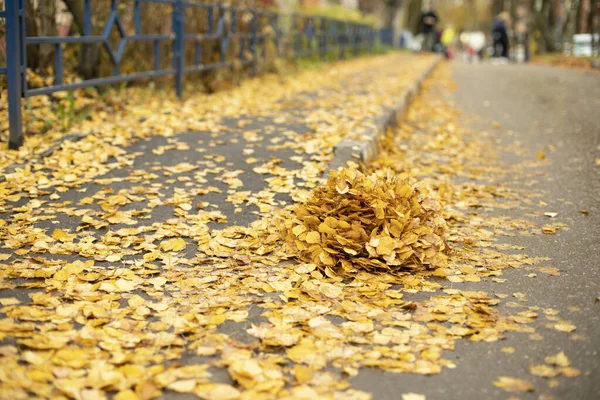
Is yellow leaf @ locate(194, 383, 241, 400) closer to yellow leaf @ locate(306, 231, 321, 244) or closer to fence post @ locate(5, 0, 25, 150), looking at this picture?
yellow leaf @ locate(306, 231, 321, 244)

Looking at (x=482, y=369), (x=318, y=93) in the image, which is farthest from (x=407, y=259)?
(x=318, y=93)

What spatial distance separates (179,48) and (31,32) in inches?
103

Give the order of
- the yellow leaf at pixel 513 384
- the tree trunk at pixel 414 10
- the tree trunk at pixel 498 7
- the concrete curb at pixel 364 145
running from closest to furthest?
the yellow leaf at pixel 513 384
the concrete curb at pixel 364 145
the tree trunk at pixel 498 7
the tree trunk at pixel 414 10

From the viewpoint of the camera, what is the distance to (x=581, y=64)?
22531mm

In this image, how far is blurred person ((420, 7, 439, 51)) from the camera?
32.8m

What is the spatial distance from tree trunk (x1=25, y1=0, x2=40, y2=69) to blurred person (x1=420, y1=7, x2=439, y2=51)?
2651 centimetres

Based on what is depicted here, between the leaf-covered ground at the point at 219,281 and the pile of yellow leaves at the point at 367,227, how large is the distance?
65 mm

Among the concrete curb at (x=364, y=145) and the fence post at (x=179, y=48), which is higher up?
the fence post at (x=179, y=48)

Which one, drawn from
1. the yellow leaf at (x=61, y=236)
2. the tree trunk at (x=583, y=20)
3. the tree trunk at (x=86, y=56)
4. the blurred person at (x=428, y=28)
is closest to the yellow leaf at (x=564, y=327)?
the yellow leaf at (x=61, y=236)

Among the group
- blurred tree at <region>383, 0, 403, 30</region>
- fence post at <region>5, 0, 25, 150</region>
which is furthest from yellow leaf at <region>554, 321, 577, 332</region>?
blurred tree at <region>383, 0, 403, 30</region>

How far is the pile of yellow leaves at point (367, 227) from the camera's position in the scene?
4.11 m

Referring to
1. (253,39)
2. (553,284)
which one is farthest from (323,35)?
(553,284)

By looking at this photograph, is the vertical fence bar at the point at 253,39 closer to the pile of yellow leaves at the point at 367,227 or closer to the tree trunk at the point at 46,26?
the tree trunk at the point at 46,26

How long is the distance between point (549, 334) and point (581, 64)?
21.2 meters
